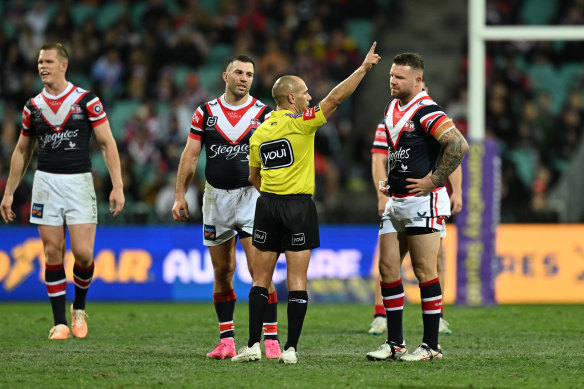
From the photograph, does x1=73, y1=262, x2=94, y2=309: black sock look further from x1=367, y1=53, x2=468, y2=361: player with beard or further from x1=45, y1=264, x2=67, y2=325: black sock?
x1=367, y1=53, x2=468, y2=361: player with beard

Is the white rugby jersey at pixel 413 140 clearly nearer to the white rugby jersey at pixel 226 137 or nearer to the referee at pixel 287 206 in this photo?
the referee at pixel 287 206

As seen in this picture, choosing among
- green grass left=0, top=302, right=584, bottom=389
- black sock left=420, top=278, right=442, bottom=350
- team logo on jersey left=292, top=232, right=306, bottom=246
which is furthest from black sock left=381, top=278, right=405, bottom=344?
team logo on jersey left=292, top=232, right=306, bottom=246

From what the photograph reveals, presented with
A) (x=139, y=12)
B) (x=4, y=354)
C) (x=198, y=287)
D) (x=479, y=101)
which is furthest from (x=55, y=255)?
(x=139, y=12)

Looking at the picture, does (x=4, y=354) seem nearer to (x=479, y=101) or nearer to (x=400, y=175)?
(x=400, y=175)

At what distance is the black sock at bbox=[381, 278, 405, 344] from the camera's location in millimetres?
7562

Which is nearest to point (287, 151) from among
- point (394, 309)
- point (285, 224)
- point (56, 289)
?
point (285, 224)

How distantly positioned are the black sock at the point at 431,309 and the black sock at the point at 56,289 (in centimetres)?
354

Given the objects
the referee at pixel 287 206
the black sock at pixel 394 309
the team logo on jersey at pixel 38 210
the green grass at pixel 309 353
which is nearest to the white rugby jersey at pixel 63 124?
the team logo on jersey at pixel 38 210

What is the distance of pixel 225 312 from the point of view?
26.2ft

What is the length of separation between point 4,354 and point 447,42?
14.2 metres

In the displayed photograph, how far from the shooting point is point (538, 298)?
13.4m

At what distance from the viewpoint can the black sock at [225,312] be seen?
7.95m

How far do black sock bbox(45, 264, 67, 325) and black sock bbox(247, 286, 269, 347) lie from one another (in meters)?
2.61

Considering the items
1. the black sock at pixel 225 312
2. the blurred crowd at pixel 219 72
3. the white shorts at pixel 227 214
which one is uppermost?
the blurred crowd at pixel 219 72
